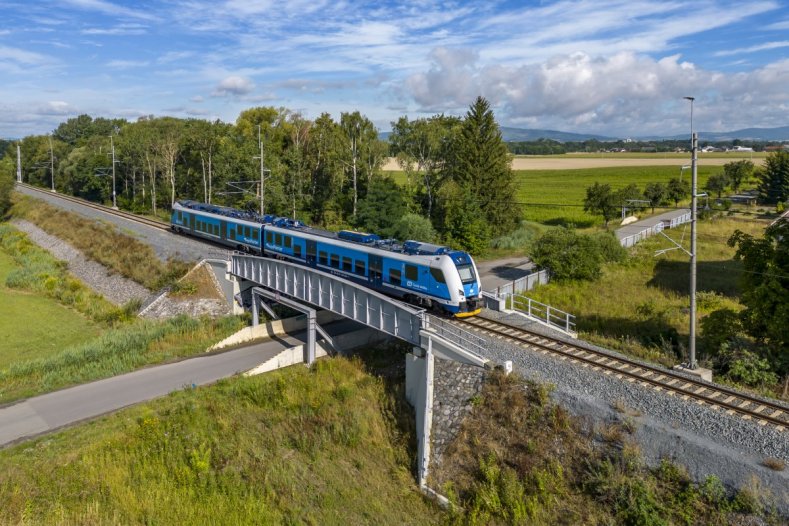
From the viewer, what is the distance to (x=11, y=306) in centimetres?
3703

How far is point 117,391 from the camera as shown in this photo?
23297mm

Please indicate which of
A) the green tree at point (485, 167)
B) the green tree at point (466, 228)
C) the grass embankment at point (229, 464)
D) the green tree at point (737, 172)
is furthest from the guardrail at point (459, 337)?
the green tree at point (737, 172)

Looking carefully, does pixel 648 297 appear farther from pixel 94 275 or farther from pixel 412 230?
pixel 94 275

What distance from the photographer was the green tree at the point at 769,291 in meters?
19.4

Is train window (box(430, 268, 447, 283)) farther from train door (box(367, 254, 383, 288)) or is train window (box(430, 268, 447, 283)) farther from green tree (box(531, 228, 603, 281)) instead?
green tree (box(531, 228, 603, 281))

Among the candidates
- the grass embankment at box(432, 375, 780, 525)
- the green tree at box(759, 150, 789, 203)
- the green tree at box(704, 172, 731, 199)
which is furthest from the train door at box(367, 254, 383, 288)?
the green tree at box(704, 172, 731, 199)

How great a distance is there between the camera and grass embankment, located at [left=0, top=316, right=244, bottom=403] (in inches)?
958

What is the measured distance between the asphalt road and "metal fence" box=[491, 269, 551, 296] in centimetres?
1283

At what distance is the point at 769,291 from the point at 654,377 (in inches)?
234

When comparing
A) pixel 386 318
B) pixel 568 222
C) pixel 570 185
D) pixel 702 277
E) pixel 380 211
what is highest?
pixel 570 185

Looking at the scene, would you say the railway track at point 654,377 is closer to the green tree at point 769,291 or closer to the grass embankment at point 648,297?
the grass embankment at point 648,297

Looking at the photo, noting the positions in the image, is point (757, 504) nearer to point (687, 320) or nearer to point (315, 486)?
point (315, 486)

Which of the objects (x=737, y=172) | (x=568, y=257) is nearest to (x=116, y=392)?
(x=568, y=257)

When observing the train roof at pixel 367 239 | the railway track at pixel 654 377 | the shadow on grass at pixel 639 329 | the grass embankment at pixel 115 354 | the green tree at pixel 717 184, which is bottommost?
the grass embankment at pixel 115 354
